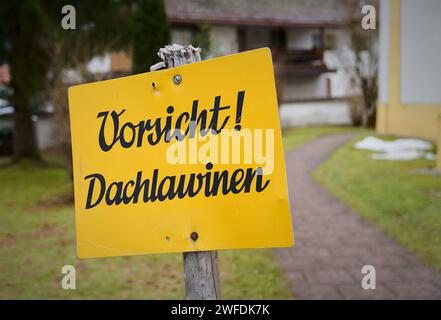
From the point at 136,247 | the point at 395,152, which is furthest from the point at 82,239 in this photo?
the point at 395,152

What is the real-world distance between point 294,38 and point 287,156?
15.1 m

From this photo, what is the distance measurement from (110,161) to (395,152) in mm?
10264

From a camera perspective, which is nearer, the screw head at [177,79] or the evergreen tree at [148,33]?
the screw head at [177,79]

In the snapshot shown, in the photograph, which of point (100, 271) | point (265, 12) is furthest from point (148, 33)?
point (265, 12)

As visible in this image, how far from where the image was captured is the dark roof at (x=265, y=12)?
2241cm

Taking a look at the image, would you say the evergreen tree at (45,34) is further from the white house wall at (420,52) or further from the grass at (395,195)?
the white house wall at (420,52)

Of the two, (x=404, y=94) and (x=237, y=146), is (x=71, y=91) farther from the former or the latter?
(x=404, y=94)

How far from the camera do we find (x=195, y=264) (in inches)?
77.2

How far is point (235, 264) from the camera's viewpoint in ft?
18.1

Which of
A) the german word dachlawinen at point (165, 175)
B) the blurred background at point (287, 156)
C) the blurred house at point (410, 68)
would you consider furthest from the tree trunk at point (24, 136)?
the german word dachlawinen at point (165, 175)

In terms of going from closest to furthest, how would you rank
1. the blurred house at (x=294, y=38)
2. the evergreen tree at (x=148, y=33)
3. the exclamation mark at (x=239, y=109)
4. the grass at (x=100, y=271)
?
the exclamation mark at (x=239, y=109) → the grass at (x=100, y=271) → the evergreen tree at (x=148, y=33) → the blurred house at (x=294, y=38)

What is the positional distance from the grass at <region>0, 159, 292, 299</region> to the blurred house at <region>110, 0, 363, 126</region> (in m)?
15.1

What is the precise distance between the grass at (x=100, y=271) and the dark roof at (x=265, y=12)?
15.9 meters

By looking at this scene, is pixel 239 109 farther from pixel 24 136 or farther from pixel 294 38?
pixel 294 38
